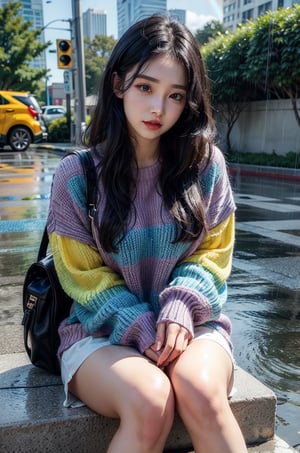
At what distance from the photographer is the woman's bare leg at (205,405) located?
4.93 feet

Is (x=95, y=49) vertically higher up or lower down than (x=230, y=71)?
higher up

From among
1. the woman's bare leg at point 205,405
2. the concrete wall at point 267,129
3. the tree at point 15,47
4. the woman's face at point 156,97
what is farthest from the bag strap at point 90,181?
the tree at point 15,47

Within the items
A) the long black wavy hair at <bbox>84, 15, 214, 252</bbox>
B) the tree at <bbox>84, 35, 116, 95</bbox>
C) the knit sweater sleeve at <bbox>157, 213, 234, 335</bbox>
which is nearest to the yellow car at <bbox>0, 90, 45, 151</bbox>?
the long black wavy hair at <bbox>84, 15, 214, 252</bbox>

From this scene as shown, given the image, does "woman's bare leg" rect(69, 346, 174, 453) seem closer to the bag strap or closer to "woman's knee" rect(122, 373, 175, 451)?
"woman's knee" rect(122, 373, 175, 451)

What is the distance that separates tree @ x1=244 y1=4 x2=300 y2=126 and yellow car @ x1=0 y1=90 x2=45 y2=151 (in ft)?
23.5

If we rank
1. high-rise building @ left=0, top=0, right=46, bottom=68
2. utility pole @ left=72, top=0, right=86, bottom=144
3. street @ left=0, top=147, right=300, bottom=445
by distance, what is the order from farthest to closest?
high-rise building @ left=0, top=0, right=46, bottom=68 < utility pole @ left=72, top=0, right=86, bottom=144 < street @ left=0, top=147, right=300, bottom=445

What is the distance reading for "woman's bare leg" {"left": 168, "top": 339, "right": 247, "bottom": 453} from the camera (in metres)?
1.50

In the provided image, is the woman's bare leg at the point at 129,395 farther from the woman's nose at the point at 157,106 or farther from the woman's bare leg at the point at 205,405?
the woman's nose at the point at 157,106

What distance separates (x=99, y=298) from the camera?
1.79 meters

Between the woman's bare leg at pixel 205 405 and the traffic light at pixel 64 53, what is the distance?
14579 mm

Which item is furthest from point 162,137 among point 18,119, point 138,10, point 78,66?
point 18,119

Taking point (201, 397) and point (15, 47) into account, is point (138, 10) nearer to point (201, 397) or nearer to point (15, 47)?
point (201, 397)

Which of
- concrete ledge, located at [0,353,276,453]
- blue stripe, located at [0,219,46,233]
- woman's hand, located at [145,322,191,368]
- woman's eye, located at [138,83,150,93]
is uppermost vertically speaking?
woman's eye, located at [138,83,150,93]

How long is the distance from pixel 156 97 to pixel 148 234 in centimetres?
49
